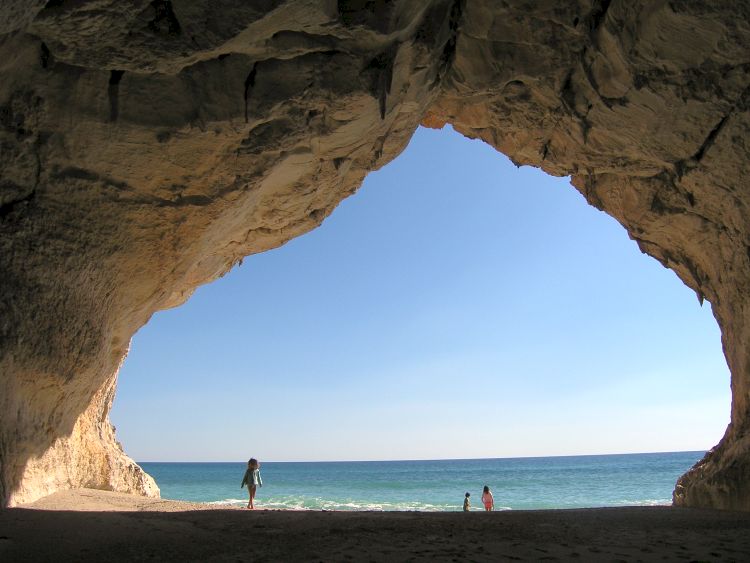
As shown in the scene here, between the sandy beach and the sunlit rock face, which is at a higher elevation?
the sunlit rock face

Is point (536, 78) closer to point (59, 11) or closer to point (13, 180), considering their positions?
point (59, 11)

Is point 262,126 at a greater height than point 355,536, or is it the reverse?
point 262,126

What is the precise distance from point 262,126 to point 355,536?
4.63 meters

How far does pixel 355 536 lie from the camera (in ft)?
16.1

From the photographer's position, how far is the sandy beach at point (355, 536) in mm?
4023

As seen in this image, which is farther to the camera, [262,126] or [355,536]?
[262,126]

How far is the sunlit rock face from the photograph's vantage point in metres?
5.48

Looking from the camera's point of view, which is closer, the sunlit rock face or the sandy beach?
the sandy beach

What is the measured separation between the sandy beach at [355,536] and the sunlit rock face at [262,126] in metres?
1.32

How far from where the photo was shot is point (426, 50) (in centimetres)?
653

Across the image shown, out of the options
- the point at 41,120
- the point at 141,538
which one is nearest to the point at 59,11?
the point at 41,120

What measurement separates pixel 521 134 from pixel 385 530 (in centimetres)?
607

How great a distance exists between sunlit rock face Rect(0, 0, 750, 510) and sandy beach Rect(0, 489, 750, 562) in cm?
132

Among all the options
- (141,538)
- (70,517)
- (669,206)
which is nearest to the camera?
(141,538)
